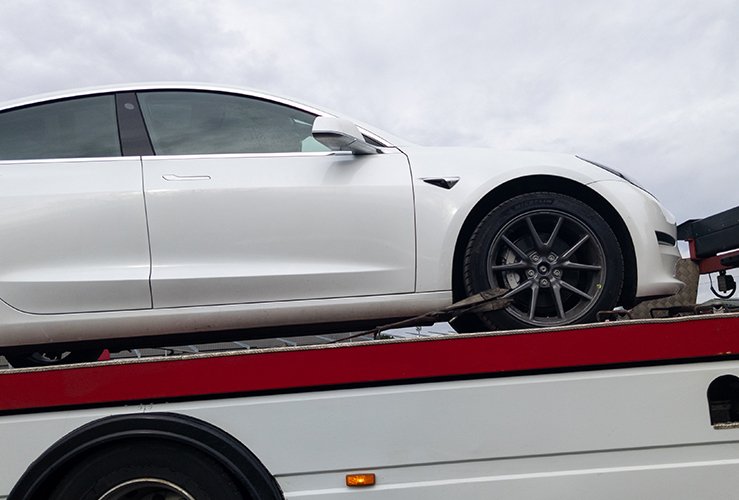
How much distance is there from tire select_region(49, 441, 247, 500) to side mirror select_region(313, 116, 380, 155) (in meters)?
1.24

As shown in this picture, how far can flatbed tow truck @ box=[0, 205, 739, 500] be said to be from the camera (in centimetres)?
185

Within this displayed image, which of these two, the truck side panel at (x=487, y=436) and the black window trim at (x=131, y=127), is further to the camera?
the black window trim at (x=131, y=127)

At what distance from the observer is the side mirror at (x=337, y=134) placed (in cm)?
232

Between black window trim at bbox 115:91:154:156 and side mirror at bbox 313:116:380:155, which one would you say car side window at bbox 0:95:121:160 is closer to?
black window trim at bbox 115:91:154:156

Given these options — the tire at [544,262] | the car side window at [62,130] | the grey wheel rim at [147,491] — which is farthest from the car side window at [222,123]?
the grey wheel rim at [147,491]

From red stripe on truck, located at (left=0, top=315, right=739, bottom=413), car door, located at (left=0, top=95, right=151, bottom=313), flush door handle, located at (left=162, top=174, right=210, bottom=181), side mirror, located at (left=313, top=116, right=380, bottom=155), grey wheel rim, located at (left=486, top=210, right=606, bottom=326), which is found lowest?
red stripe on truck, located at (left=0, top=315, right=739, bottom=413)

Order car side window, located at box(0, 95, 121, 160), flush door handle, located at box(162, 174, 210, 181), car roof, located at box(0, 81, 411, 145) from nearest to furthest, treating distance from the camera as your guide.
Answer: flush door handle, located at box(162, 174, 210, 181) → car side window, located at box(0, 95, 121, 160) → car roof, located at box(0, 81, 411, 145)

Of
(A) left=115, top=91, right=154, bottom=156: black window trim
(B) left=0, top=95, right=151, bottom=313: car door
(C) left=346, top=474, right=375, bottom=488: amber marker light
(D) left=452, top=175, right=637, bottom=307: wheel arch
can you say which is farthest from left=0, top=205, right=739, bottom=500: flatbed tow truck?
(A) left=115, top=91, right=154, bottom=156: black window trim

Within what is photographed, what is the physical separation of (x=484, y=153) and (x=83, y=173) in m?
1.70

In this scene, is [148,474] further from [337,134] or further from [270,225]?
[337,134]

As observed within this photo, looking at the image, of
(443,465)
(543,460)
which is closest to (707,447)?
(543,460)

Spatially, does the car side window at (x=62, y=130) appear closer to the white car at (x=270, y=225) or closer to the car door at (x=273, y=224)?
the white car at (x=270, y=225)

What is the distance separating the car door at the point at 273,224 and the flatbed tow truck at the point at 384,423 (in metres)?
0.50

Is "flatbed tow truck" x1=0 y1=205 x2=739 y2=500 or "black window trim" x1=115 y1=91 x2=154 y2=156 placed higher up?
"black window trim" x1=115 y1=91 x2=154 y2=156
